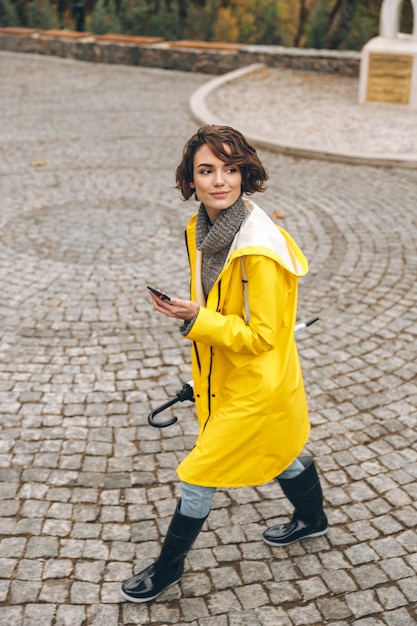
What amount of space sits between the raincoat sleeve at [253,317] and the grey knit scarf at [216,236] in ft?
0.56

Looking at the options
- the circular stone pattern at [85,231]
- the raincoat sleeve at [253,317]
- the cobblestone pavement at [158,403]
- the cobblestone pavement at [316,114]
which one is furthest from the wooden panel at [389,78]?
the raincoat sleeve at [253,317]

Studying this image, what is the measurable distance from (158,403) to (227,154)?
7.87 feet

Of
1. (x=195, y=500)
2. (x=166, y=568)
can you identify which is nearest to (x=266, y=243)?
(x=195, y=500)

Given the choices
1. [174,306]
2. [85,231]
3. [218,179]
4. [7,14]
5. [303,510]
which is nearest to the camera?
[174,306]

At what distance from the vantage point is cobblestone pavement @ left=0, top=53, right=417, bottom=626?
11.2ft

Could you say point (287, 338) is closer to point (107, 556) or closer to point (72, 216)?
point (107, 556)

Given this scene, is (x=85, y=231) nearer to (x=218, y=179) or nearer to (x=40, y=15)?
(x=218, y=179)

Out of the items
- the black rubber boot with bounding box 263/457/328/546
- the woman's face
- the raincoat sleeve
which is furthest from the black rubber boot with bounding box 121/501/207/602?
the woman's face

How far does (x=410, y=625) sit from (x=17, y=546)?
75.4 inches

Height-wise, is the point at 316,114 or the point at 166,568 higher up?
the point at 316,114

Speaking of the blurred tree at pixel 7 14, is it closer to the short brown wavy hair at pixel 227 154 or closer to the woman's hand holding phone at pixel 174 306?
the short brown wavy hair at pixel 227 154

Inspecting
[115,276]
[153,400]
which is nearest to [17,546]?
[153,400]

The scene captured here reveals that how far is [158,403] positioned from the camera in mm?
4875

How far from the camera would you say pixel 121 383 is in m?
5.10
